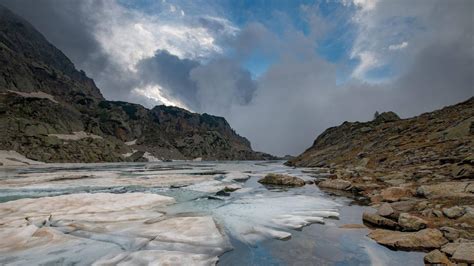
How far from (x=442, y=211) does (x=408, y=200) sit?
4.78 meters

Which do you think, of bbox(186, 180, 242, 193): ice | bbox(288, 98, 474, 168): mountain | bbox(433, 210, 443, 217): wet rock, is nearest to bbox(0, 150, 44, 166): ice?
bbox(186, 180, 242, 193): ice

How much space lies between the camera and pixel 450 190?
18578 mm

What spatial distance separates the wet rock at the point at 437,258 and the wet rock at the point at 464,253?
0.29 m

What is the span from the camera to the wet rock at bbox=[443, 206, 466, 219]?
13703 millimetres

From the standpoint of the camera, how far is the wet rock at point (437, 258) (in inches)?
348

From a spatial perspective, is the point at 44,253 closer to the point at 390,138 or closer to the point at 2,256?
the point at 2,256

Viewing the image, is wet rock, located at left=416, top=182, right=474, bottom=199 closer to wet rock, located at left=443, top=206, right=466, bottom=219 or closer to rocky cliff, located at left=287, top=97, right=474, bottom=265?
rocky cliff, located at left=287, top=97, right=474, bottom=265

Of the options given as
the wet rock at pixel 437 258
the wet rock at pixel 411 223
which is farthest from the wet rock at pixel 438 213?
the wet rock at pixel 437 258

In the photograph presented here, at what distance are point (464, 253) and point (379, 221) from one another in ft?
19.3

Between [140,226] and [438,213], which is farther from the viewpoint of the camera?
[438,213]

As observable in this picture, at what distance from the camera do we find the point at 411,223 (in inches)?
501

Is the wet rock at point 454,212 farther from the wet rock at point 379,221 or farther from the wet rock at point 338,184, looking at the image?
the wet rock at point 338,184

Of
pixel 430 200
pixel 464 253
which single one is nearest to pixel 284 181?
pixel 430 200

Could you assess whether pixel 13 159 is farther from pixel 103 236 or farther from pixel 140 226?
pixel 103 236
